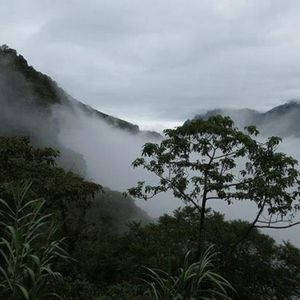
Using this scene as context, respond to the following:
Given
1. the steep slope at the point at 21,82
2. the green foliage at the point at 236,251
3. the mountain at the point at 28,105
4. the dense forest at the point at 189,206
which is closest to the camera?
the dense forest at the point at 189,206

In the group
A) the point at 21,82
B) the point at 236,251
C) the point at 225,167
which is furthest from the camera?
the point at 21,82

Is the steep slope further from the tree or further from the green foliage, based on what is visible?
the tree

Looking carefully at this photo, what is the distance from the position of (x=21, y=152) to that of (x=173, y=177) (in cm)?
320

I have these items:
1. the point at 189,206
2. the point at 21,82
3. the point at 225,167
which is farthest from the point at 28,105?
the point at 225,167

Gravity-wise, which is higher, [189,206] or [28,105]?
[28,105]

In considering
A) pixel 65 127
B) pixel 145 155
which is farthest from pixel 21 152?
pixel 65 127

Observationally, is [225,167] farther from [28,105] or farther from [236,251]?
[28,105]

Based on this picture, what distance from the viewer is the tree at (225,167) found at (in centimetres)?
934

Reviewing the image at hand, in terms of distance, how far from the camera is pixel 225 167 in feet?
32.2

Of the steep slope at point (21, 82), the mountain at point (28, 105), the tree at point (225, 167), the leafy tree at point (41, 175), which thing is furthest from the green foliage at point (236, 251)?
the steep slope at point (21, 82)

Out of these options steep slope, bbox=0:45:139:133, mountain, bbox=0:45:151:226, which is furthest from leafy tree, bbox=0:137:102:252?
steep slope, bbox=0:45:139:133

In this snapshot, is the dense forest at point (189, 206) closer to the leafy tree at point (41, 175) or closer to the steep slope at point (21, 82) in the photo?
the leafy tree at point (41, 175)

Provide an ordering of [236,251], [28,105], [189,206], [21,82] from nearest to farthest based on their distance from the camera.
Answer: [236,251] < [189,206] < [21,82] < [28,105]

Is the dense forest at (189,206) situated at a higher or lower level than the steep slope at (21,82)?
lower
